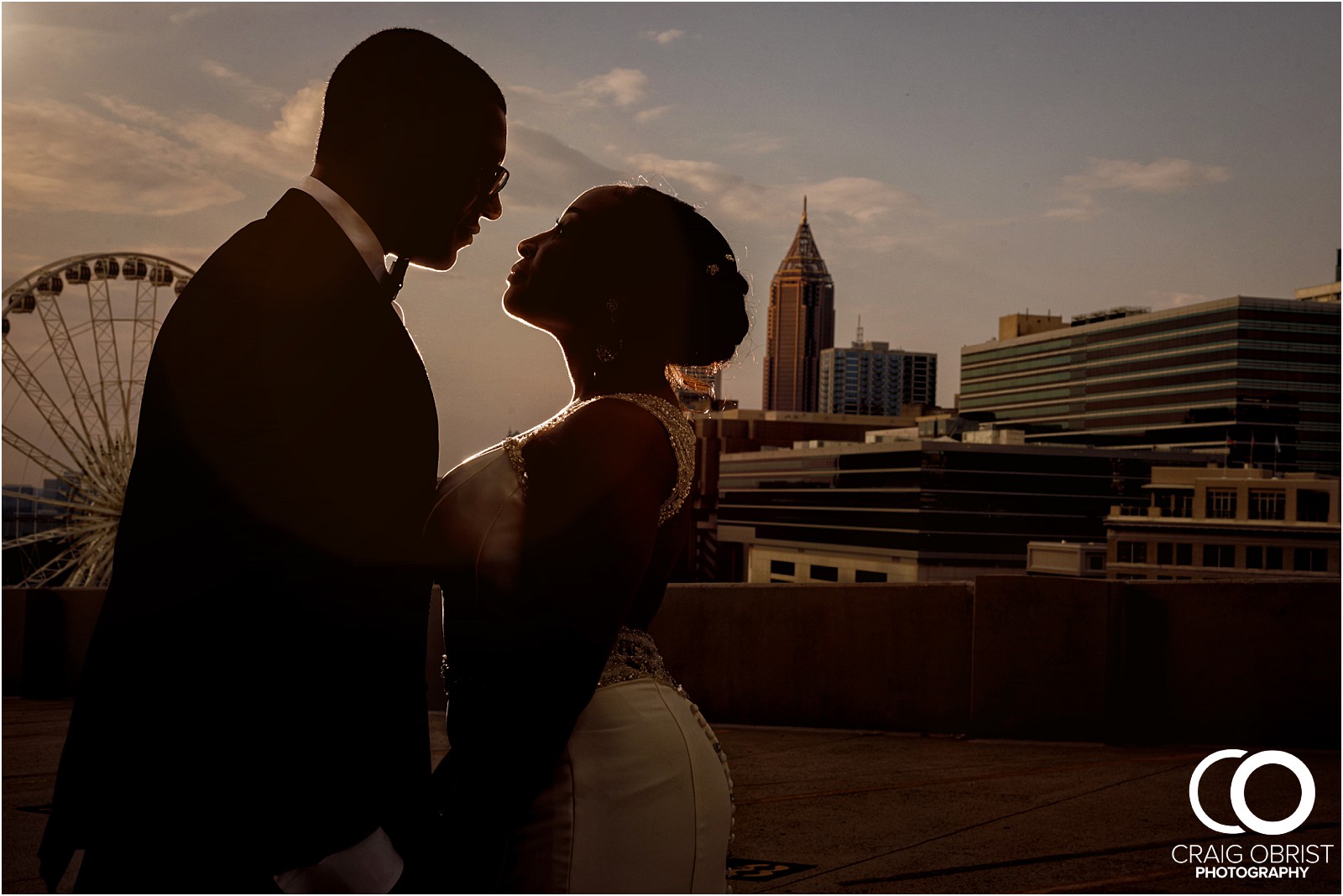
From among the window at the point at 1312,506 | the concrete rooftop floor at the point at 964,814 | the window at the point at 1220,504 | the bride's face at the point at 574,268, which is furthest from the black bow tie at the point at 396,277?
the window at the point at 1220,504

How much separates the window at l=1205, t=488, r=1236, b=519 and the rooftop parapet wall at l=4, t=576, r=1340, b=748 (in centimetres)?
10804

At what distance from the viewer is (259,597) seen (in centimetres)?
144

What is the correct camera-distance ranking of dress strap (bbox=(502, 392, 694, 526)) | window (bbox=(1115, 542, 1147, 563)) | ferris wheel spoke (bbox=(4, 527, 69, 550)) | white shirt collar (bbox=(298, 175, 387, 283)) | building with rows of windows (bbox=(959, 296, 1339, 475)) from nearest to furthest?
1. white shirt collar (bbox=(298, 175, 387, 283))
2. dress strap (bbox=(502, 392, 694, 526))
3. ferris wheel spoke (bbox=(4, 527, 69, 550))
4. window (bbox=(1115, 542, 1147, 563))
5. building with rows of windows (bbox=(959, 296, 1339, 475))

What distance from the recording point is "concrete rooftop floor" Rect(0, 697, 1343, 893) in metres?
4.39

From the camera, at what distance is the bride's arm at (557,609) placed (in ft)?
5.65

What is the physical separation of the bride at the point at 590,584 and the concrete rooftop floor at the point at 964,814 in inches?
101

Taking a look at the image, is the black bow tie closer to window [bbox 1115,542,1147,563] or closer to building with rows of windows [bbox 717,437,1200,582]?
window [bbox 1115,542,1147,563]

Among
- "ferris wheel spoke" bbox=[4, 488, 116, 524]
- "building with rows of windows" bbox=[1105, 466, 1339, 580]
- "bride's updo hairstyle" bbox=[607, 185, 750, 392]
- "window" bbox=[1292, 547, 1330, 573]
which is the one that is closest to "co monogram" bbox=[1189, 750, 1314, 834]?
"bride's updo hairstyle" bbox=[607, 185, 750, 392]

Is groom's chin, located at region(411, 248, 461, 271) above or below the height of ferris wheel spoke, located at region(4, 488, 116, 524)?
above

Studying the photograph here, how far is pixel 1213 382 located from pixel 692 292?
162936mm

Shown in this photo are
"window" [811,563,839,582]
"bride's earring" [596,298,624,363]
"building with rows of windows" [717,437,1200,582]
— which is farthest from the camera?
"window" [811,563,839,582]

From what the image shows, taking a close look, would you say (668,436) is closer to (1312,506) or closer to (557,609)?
(557,609)

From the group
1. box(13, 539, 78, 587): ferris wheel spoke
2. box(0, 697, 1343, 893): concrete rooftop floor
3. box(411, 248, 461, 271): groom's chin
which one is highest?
box(411, 248, 461, 271): groom's chin

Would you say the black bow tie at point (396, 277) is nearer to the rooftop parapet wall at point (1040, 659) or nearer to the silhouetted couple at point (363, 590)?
the silhouetted couple at point (363, 590)
